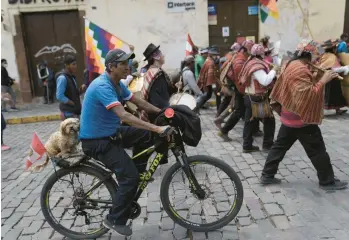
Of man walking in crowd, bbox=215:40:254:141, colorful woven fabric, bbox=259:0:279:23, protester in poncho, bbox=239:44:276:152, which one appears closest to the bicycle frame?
protester in poncho, bbox=239:44:276:152

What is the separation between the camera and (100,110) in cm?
312

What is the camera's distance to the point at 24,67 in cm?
1332

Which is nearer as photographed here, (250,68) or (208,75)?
(250,68)

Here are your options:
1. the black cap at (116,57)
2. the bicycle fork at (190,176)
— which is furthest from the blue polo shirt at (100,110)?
the bicycle fork at (190,176)

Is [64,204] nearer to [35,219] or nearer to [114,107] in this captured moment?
[35,219]

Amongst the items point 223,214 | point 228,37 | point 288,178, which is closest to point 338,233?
point 223,214

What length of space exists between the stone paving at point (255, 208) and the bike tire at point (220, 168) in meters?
0.10

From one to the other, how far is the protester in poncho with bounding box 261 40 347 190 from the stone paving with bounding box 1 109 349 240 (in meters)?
0.27

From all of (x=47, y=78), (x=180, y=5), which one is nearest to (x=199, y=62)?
(x=180, y=5)

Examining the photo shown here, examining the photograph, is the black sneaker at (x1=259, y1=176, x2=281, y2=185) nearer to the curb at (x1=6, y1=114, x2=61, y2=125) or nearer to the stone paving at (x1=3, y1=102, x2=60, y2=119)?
the curb at (x1=6, y1=114, x2=61, y2=125)

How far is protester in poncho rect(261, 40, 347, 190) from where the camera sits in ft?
12.5

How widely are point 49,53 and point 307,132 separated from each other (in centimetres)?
1179

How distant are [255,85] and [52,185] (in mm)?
3495

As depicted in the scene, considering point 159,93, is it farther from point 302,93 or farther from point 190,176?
point 302,93
